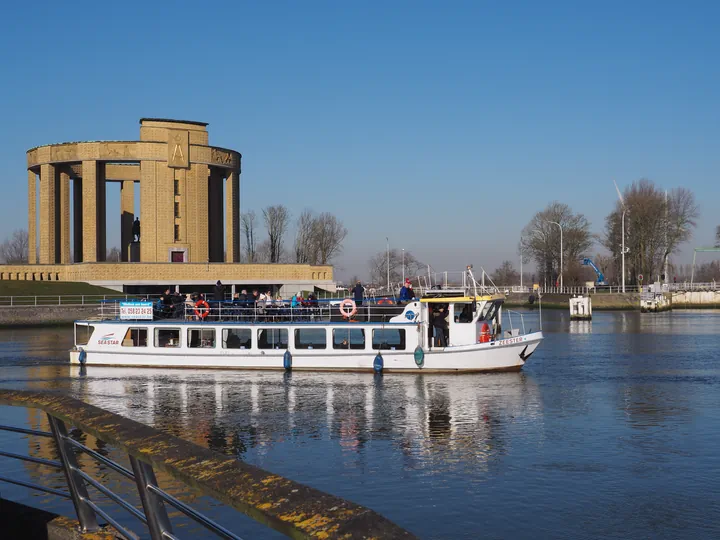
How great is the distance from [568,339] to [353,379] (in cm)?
3120

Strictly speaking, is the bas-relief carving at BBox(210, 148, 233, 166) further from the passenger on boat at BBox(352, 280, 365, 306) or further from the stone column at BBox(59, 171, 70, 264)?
the passenger on boat at BBox(352, 280, 365, 306)

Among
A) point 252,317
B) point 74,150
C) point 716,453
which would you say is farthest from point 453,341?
point 74,150

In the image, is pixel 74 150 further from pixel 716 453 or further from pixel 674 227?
pixel 716 453

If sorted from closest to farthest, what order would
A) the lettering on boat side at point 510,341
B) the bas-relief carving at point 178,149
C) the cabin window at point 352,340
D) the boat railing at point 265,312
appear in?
the lettering on boat side at point 510,341, the cabin window at point 352,340, the boat railing at point 265,312, the bas-relief carving at point 178,149

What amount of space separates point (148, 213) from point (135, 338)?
6126cm

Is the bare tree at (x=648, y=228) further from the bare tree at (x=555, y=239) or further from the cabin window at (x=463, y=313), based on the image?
the cabin window at (x=463, y=313)

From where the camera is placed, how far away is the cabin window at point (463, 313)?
38.0 metres

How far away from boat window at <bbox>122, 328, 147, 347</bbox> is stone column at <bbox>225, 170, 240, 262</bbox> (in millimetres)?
70858

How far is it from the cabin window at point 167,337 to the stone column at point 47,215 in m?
66.9

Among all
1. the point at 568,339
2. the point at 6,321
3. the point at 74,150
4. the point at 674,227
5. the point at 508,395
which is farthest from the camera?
the point at 674,227

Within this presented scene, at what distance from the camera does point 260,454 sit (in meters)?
22.7

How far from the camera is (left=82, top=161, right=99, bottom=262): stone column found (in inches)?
3967

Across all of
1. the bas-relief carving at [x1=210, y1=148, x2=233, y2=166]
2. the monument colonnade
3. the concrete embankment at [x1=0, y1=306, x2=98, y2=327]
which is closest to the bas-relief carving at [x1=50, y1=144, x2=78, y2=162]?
the monument colonnade

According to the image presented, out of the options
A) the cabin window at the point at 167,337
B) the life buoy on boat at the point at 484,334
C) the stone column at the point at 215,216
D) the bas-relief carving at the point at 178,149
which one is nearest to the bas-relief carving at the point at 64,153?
the bas-relief carving at the point at 178,149
